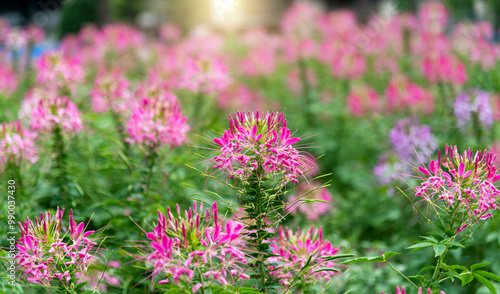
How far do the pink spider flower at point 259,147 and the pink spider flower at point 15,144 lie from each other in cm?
124

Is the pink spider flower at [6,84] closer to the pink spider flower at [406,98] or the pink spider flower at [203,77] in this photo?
the pink spider flower at [203,77]

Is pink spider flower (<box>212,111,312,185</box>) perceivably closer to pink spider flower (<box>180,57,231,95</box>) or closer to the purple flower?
pink spider flower (<box>180,57,231,95</box>)

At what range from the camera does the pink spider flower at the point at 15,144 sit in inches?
76.7

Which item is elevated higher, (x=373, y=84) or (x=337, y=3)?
(x=337, y=3)

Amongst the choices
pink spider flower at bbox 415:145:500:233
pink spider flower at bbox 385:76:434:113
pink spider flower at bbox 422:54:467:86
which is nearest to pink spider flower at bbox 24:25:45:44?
pink spider flower at bbox 385:76:434:113

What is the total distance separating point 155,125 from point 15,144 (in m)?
0.70

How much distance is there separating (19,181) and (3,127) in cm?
27

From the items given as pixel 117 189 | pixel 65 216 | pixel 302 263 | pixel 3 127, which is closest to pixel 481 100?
pixel 302 263

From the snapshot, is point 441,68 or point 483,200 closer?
point 483,200

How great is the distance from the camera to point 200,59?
3127mm

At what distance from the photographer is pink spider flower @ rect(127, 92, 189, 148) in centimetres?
184

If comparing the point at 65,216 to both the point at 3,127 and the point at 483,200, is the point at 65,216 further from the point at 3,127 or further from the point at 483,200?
the point at 483,200

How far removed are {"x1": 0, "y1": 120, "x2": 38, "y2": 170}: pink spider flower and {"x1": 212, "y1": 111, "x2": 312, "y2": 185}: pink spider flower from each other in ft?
4.06

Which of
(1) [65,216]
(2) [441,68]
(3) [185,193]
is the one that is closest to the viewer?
(1) [65,216]
